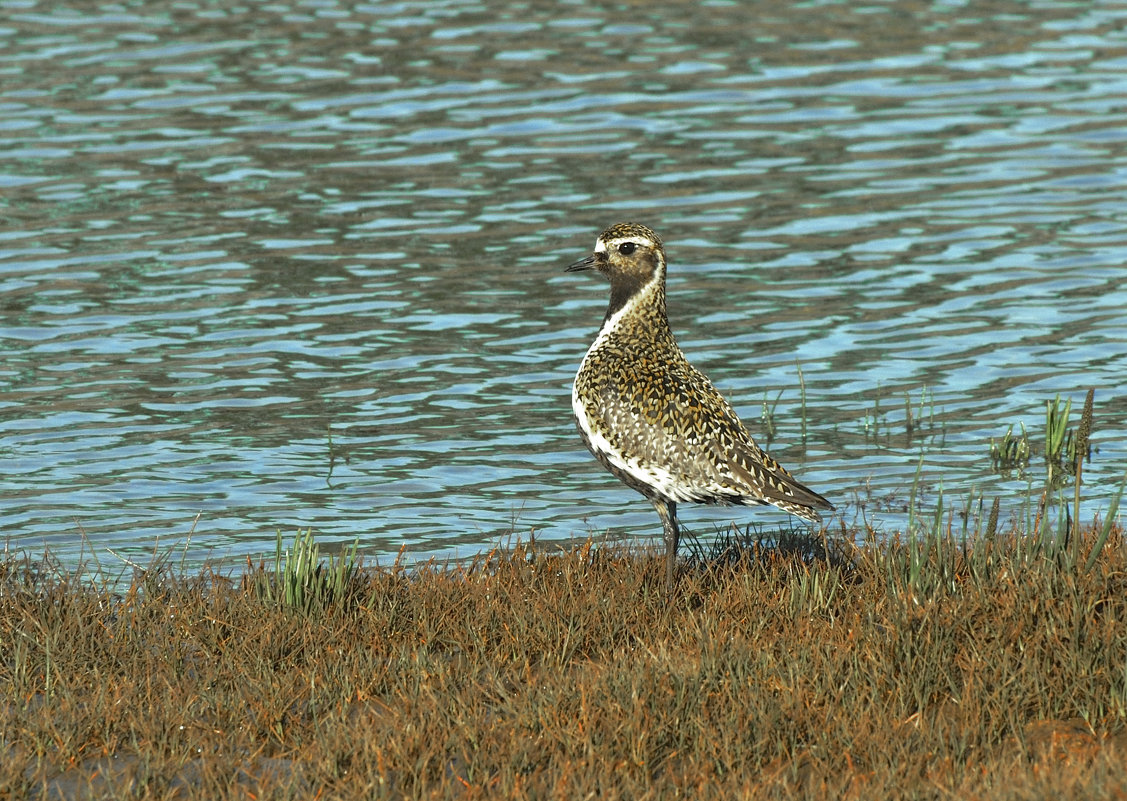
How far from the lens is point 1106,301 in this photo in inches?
697

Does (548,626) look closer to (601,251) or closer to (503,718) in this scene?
(503,718)

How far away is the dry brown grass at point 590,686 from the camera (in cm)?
699

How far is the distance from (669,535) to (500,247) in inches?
403

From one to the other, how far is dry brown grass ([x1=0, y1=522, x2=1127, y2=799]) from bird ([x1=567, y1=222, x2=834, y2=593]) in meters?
0.51

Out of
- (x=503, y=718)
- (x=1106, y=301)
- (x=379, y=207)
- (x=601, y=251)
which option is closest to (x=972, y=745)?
(x=503, y=718)

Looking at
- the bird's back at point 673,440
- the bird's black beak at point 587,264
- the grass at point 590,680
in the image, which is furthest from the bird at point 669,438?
the bird's black beak at point 587,264

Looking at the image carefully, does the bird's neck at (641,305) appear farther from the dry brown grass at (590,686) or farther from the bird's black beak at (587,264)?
the dry brown grass at (590,686)

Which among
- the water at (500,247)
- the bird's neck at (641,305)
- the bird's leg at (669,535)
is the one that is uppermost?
the bird's neck at (641,305)

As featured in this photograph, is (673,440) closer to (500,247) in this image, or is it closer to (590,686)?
(590,686)

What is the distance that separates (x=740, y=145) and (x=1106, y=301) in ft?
22.0

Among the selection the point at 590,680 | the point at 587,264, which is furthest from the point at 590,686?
the point at 587,264

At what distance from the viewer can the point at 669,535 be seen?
9.72m

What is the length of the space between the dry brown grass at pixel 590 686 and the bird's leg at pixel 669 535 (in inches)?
6.8

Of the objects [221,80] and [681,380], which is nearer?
[681,380]
